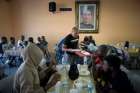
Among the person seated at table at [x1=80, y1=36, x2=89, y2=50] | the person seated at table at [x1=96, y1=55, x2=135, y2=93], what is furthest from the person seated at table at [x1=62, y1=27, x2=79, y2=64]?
the person seated at table at [x1=96, y1=55, x2=135, y2=93]

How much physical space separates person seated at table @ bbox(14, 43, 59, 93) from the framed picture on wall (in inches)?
250

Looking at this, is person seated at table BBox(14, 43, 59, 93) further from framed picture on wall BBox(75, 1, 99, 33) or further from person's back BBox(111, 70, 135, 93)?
framed picture on wall BBox(75, 1, 99, 33)

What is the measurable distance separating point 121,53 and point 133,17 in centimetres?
238

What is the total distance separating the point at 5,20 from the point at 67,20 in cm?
225

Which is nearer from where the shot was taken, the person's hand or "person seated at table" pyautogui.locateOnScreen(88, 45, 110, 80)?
the person's hand

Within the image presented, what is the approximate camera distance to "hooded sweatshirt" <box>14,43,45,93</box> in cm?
255

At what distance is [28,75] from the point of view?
8.49 ft

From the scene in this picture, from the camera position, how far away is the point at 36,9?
922 cm

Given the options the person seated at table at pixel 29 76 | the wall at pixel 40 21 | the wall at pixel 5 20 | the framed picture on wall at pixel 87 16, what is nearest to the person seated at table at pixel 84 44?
the framed picture on wall at pixel 87 16

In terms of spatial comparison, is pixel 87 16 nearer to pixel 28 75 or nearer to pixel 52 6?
pixel 52 6

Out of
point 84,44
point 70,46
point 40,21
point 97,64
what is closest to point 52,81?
point 97,64

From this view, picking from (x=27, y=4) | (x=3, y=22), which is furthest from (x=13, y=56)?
(x=27, y=4)

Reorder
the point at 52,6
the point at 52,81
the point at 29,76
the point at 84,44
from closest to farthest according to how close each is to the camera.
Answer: the point at 29,76, the point at 52,81, the point at 84,44, the point at 52,6

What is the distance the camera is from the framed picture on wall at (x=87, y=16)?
9.00 meters
